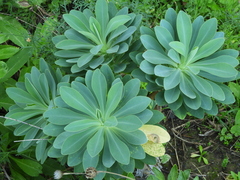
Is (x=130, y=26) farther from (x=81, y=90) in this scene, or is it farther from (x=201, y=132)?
(x=201, y=132)

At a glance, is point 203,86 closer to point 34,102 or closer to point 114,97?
point 114,97

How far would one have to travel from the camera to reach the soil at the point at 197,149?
7.68 feet

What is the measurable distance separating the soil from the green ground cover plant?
0.94 metres

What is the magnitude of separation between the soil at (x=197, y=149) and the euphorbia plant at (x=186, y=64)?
994 mm

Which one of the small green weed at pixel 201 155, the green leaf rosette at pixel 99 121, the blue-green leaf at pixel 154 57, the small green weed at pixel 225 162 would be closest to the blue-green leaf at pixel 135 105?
the green leaf rosette at pixel 99 121

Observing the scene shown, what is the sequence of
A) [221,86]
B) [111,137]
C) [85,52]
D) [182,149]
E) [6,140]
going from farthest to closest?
[182,149], [6,140], [85,52], [221,86], [111,137]

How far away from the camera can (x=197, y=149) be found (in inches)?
96.9

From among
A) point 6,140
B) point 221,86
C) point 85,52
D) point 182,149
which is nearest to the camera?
point 221,86

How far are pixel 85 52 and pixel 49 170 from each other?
1250 millimetres

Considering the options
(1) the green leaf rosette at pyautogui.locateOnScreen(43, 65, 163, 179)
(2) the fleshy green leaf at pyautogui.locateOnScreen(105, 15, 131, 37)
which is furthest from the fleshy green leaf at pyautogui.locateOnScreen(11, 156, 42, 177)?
(2) the fleshy green leaf at pyautogui.locateOnScreen(105, 15, 131, 37)

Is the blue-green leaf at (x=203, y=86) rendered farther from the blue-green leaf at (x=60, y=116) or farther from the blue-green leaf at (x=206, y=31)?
the blue-green leaf at (x=60, y=116)

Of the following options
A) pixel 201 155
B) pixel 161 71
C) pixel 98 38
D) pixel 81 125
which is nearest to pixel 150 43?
pixel 161 71

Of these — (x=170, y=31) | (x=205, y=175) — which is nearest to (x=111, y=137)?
(x=170, y=31)

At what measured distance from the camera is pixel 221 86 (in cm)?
156
